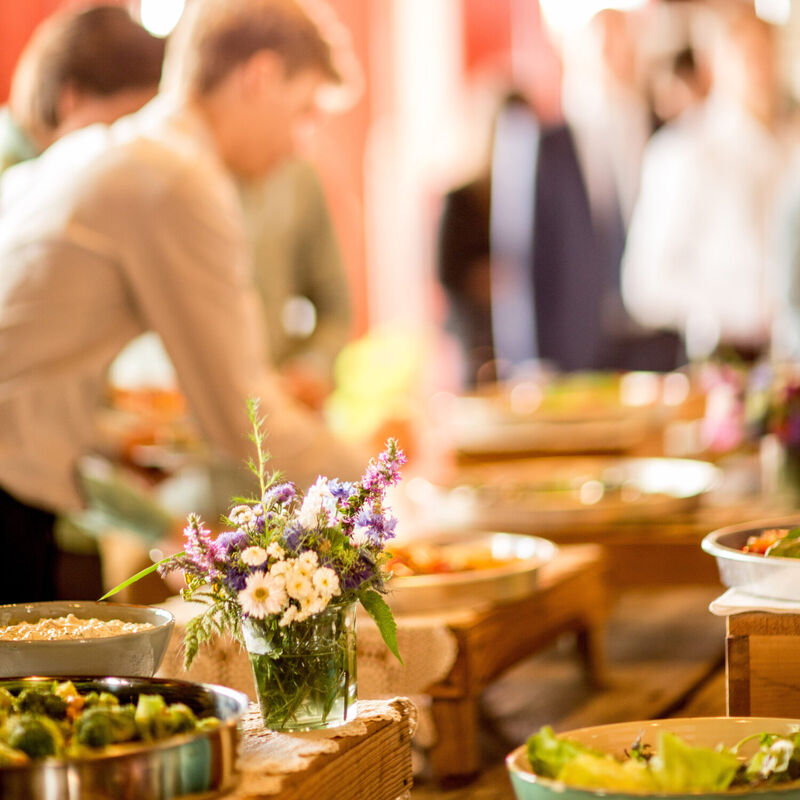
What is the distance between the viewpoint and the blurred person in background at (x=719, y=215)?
5.50 meters

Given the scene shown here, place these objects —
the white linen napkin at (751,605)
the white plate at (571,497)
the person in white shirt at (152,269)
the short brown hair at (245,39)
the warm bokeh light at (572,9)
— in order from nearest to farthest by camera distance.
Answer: the white linen napkin at (751,605)
the person in white shirt at (152,269)
the short brown hair at (245,39)
the white plate at (571,497)
the warm bokeh light at (572,9)

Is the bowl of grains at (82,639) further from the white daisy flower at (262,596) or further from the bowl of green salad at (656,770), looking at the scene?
the bowl of green salad at (656,770)

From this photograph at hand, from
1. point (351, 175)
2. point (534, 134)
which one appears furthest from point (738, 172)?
point (351, 175)

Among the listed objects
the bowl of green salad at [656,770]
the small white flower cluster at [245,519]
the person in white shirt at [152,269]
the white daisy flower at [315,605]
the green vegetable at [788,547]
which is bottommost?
the bowl of green salad at [656,770]

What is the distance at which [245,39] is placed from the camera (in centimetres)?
201

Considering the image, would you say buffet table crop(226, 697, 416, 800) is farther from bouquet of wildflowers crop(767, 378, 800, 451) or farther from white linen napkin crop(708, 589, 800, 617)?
bouquet of wildflowers crop(767, 378, 800, 451)

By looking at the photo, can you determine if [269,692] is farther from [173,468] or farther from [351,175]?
[351,175]

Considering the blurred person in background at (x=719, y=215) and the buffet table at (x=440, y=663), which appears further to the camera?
the blurred person in background at (x=719, y=215)

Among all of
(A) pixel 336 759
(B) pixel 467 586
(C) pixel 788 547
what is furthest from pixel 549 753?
(B) pixel 467 586

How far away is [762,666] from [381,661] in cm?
50

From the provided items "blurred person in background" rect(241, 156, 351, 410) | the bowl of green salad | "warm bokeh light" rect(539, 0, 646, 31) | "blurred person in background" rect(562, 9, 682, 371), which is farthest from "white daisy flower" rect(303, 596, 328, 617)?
"warm bokeh light" rect(539, 0, 646, 31)

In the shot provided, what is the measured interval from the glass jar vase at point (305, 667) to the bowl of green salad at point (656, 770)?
8.1 inches

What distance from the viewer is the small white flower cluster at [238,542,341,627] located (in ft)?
3.63

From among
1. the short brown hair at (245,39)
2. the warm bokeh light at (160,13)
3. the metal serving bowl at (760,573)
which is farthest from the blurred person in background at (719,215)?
the metal serving bowl at (760,573)
